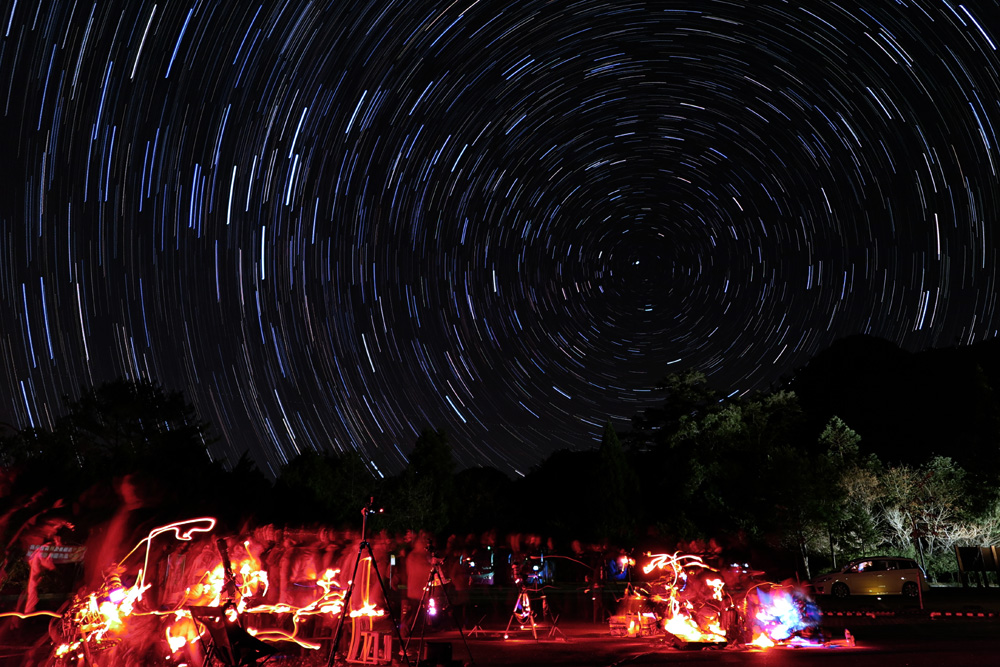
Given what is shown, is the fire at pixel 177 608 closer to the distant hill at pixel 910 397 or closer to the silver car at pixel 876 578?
the silver car at pixel 876 578

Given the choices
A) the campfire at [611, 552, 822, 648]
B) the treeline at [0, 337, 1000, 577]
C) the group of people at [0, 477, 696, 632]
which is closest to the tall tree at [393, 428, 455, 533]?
the treeline at [0, 337, 1000, 577]

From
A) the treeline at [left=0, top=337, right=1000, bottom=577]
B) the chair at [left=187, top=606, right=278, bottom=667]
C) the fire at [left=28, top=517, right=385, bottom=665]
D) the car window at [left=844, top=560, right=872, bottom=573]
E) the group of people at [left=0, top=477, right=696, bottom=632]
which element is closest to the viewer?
the chair at [left=187, top=606, right=278, bottom=667]

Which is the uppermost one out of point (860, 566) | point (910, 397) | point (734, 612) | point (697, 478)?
point (910, 397)

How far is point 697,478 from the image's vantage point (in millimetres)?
34812

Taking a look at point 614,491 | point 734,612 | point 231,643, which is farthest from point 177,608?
point 614,491

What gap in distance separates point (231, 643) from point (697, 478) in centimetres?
2904

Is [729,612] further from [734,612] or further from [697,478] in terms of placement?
[697,478]

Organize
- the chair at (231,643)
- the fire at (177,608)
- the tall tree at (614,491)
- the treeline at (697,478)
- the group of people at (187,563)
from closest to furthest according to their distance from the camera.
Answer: the chair at (231,643) → the fire at (177,608) → the group of people at (187,563) → the treeline at (697,478) → the tall tree at (614,491)

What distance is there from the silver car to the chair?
71.5ft

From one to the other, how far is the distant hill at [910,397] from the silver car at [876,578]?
25.8 ft

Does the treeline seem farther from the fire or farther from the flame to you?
the flame

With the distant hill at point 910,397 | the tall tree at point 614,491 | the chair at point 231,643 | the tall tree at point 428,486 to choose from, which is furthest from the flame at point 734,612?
the tall tree at point 428,486

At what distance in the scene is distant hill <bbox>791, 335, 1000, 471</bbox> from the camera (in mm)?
32875

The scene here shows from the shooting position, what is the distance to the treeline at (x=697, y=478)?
30.2m
